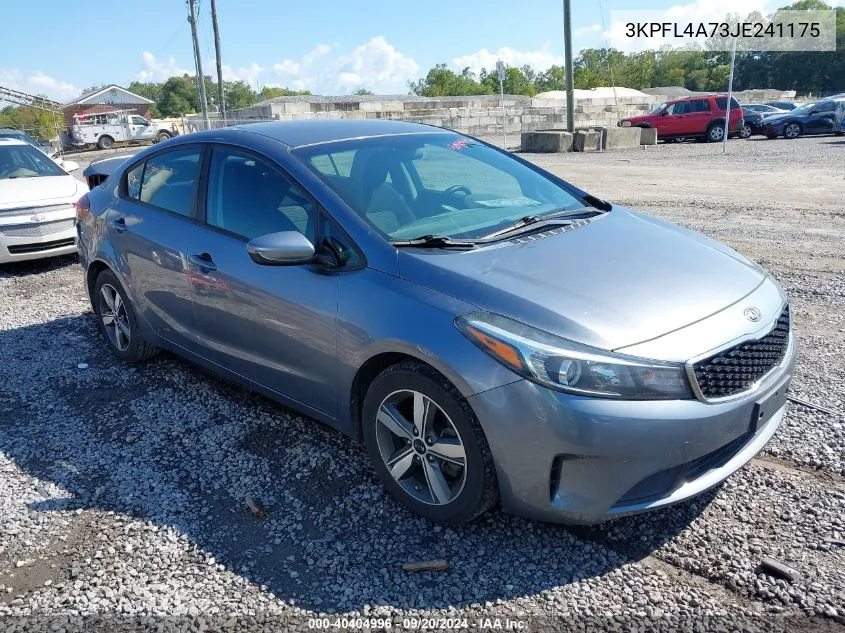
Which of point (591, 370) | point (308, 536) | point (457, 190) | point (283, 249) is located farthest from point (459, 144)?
point (308, 536)

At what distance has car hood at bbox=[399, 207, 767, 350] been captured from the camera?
271 centimetres

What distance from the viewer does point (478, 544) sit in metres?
2.97

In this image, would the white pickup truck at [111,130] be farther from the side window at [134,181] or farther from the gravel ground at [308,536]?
the gravel ground at [308,536]

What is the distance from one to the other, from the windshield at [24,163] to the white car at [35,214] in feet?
0.04

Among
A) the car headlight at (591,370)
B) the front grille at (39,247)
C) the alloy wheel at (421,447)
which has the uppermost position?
the car headlight at (591,370)

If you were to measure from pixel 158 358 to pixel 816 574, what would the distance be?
4.41 metres

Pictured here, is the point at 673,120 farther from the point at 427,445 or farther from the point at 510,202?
the point at 427,445

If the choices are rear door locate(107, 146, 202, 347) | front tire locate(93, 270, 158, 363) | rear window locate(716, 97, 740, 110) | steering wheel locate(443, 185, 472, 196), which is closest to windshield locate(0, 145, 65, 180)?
front tire locate(93, 270, 158, 363)

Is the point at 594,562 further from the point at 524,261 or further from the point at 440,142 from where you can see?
the point at 440,142

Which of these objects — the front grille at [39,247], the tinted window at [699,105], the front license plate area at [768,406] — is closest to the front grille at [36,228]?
the front grille at [39,247]

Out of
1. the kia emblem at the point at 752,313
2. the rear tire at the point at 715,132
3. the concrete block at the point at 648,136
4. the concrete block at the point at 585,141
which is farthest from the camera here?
the rear tire at the point at 715,132

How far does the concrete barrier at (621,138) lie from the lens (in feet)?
78.5

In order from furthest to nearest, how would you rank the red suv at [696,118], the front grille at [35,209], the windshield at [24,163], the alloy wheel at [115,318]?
Result: the red suv at [696,118] < the windshield at [24,163] < the front grille at [35,209] < the alloy wheel at [115,318]

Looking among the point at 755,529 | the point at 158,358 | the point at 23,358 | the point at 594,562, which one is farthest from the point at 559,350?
the point at 23,358
